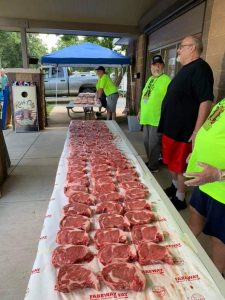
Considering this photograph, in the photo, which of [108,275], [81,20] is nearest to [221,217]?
[108,275]

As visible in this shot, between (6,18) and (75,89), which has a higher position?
(6,18)

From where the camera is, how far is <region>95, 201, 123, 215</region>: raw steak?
1.55m

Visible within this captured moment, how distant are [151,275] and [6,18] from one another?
27.5 ft

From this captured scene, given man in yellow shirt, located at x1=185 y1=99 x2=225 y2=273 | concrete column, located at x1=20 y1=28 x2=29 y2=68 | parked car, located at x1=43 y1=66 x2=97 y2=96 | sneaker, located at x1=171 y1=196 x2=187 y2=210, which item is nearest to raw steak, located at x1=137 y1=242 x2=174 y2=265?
man in yellow shirt, located at x1=185 y1=99 x2=225 y2=273

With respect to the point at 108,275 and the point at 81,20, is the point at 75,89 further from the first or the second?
the point at 108,275

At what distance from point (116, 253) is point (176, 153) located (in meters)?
1.78

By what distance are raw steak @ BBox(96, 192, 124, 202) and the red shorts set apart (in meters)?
1.24

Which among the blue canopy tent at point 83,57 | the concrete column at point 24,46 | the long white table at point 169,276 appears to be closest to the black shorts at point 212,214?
the long white table at point 169,276

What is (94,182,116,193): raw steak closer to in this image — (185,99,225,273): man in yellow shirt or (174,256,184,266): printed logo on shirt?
(185,99,225,273): man in yellow shirt

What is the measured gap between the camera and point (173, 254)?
1.20 m

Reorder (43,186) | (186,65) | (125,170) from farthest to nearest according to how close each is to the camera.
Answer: (43,186) → (186,65) → (125,170)

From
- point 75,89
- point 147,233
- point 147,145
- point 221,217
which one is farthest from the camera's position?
point 75,89

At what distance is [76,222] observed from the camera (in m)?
1.39

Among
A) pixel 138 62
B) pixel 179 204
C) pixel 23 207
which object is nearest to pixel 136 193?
pixel 179 204
